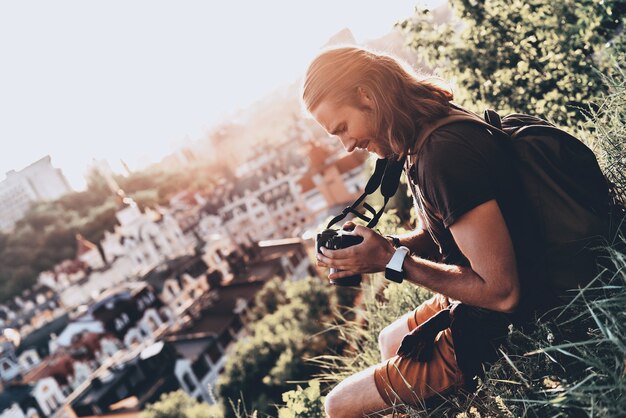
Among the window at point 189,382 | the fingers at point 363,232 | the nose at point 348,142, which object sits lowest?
the window at point 189,382

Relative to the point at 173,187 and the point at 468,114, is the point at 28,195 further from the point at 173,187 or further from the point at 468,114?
the point at 468,114

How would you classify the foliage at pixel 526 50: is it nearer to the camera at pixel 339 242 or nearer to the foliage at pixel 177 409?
the camera at pixel 339 242

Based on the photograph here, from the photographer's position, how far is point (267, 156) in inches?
1945

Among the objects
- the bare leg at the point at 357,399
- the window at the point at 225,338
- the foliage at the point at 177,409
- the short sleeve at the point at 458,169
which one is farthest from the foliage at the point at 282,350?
the window at the point at 225,338

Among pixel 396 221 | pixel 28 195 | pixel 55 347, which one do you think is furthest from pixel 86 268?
pixel 396 221

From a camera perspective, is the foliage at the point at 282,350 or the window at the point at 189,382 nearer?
the foliage at the point at 282,350

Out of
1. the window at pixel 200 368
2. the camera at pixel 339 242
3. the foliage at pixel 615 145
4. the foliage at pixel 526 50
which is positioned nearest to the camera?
the camera at pixel 339 242

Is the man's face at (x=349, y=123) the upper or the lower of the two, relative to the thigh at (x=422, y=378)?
upper

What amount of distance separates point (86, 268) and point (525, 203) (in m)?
56.3

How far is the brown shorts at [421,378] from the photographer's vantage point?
62.6 inches

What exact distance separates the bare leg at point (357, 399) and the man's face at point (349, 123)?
100 centimetres

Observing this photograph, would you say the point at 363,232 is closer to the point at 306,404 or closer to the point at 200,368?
the point at 306,404

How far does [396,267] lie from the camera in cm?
144

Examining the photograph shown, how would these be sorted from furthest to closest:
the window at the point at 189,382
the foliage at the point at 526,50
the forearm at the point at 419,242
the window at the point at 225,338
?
the window at the point at 225,338, the window at the point at 189,382, the foliage at the point at 526,50, the forearm at the point at 419,242
